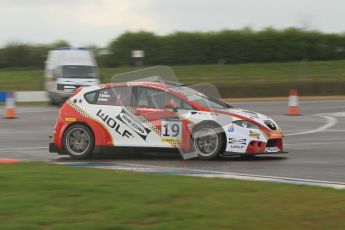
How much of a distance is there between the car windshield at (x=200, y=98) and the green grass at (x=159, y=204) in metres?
3.90

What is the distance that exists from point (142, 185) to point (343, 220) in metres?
2.38

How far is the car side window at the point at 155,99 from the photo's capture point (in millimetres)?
11719

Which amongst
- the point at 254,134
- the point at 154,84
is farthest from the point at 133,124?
the point at 254,134

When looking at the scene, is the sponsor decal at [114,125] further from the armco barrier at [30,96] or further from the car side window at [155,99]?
the armco barrier at [30,96]

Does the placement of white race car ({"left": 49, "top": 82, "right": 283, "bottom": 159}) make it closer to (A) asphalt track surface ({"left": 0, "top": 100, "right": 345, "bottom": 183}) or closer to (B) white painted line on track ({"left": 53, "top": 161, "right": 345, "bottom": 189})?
(A) asphalt track surface ({"left": 0, "top": 100, "right": 345, "bottom": 183})

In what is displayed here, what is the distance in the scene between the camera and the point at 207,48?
169 feet

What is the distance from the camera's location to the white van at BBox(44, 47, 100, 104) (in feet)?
94.6

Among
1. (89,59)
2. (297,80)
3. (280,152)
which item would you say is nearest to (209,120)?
(280,152)

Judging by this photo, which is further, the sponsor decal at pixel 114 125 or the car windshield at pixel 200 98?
the sponsor decal at pixel 114 125

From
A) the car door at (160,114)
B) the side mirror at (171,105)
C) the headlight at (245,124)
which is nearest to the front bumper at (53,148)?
the car door at (160,114)

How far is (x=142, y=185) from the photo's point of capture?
7.48 meters

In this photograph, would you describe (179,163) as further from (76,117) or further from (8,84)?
(8,84)

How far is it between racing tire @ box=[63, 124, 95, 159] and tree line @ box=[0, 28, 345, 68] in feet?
127

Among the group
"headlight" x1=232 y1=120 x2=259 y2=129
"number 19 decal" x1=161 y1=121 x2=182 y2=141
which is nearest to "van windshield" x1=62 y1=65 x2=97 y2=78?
"number 19 decal" x1=161 y1=121 x2=182 y2=141
